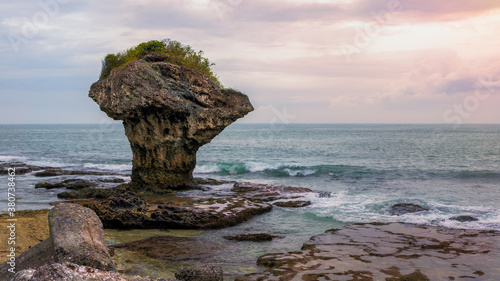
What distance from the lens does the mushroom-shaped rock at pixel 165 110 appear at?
1811 centimetres

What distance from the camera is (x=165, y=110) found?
18.6 meters

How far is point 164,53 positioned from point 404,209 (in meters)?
14.5

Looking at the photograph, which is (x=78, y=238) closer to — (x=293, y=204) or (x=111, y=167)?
(x=293, y=204)

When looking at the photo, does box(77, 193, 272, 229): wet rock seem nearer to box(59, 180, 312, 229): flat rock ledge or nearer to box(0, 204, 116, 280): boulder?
box(59, 180, 312, 229): flat rock ledge

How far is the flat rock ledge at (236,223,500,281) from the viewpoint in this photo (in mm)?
9266

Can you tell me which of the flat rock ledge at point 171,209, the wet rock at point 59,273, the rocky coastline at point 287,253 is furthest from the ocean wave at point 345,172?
the wet rock at point 59,273

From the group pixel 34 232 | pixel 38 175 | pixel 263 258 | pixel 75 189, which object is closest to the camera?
pixel 263 258

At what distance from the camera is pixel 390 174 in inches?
1236

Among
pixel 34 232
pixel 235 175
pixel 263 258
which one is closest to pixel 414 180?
pixel 235 175

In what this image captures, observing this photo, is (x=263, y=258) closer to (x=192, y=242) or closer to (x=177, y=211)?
(x=192, y=242)

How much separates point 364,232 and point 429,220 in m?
3.94

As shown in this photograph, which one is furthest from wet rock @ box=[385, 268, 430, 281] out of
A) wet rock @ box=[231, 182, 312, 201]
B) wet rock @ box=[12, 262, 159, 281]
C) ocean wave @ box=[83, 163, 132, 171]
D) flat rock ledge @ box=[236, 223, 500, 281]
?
ocean wave @ box=[83, 163, 132, 171]

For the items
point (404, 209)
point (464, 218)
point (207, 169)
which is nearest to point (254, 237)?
point (404, 209)

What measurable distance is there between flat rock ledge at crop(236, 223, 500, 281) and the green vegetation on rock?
40.0ft
